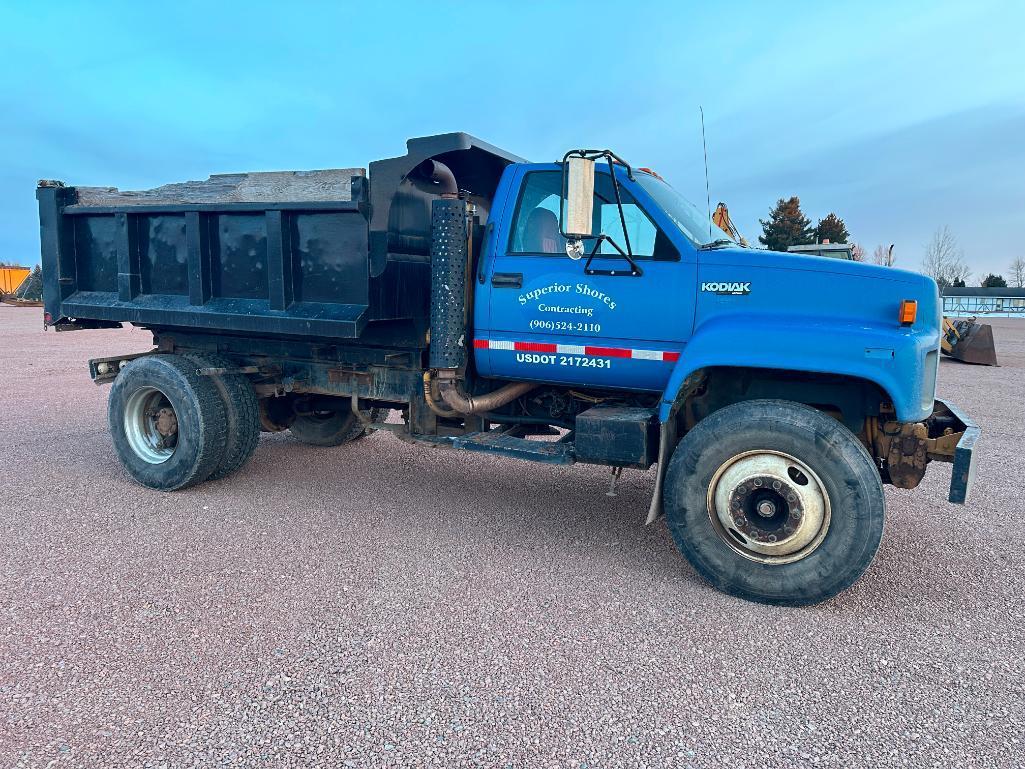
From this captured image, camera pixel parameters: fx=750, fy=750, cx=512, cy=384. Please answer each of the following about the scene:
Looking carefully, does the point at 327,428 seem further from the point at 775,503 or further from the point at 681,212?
the point at 775,503

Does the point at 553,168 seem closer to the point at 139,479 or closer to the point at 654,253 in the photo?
the point at 654,253

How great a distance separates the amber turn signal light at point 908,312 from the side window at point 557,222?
1243mm

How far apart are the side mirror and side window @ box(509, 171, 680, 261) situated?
44cm

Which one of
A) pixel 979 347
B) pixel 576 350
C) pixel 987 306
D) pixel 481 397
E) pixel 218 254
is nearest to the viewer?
pixel 576 350

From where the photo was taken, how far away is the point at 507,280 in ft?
15.9

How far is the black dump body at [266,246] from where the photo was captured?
5.03 meters

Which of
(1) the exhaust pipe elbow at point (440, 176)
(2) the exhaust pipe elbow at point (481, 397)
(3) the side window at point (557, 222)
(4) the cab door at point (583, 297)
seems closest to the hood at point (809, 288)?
(4) the cab door at point (583, 297)

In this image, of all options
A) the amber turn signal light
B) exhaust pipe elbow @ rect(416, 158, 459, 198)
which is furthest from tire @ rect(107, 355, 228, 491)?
the amber turn signal light

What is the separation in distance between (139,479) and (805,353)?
5.02 m

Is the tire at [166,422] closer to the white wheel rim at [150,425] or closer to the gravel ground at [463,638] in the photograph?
the white wheel rim at [150,425]

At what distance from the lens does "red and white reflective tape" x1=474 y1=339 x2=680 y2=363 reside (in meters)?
4.54

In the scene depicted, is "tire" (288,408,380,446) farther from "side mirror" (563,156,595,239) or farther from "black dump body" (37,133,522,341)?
"side mirror" (563,156,595,239)

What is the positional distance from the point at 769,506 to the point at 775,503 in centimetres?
6

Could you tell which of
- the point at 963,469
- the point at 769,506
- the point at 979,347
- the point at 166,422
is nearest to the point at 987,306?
the point at 979,347
